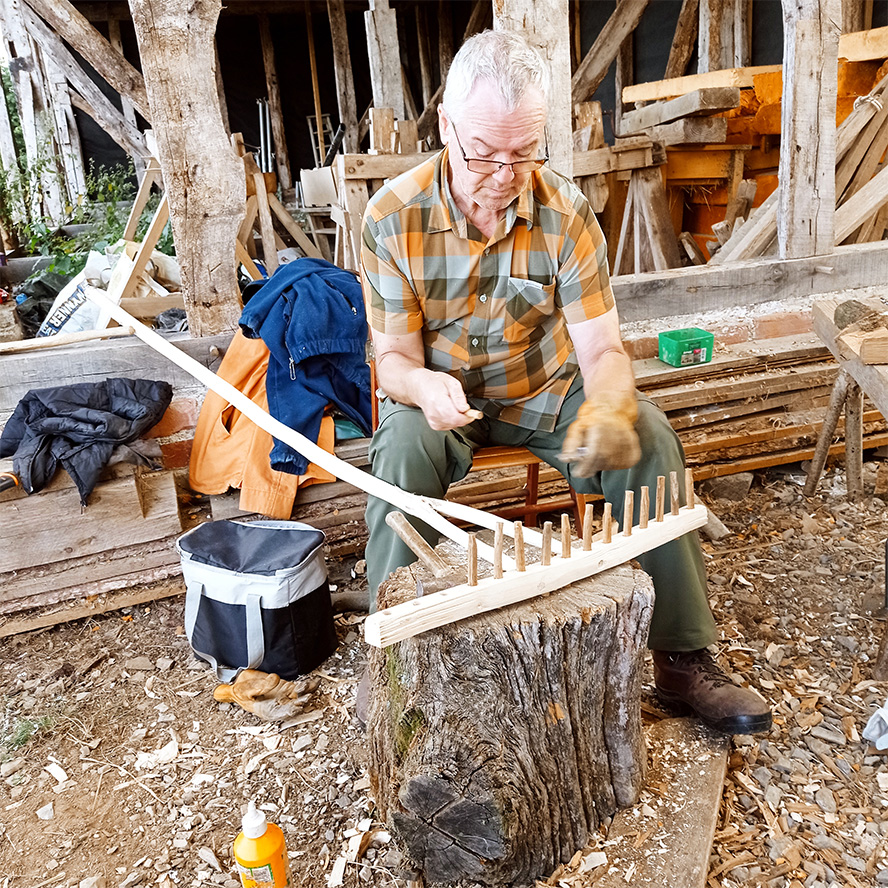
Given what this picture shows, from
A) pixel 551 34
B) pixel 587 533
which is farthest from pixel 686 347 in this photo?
pixel 587 533

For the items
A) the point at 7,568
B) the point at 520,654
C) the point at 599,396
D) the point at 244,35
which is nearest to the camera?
the point at 520,654

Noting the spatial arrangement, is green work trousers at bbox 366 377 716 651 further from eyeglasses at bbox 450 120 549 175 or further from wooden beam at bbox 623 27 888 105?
wooden beam at bbox 623 27 888 105

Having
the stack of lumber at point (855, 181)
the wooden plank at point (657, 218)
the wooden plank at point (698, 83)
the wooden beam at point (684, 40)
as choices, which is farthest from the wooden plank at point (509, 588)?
the wooden beam at point (684, 40)

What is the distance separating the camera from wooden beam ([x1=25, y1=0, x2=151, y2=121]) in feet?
13.7

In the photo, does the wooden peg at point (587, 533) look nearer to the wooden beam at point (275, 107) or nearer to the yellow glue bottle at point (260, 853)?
the yellow glue bottle at point (260, 853)

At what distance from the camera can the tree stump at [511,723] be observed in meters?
1.63

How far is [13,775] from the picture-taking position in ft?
7.63

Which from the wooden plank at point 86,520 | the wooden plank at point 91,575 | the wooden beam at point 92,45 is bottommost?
the wooden plank at point 91,575

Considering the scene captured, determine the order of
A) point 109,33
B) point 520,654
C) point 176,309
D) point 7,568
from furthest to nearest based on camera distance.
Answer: point 109,33 → point 176,309 → point 7,568 → point 520,654

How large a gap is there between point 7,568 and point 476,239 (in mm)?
2081

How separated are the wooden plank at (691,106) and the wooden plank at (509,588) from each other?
3.59m

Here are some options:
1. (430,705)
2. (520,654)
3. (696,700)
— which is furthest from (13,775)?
(696,700)

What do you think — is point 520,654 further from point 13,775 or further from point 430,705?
point 13,775

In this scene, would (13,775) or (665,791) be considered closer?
(665,791)
